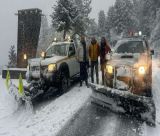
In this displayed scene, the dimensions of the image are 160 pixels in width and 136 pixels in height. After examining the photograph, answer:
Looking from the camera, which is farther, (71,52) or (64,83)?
(71,52)

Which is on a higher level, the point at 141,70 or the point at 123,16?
the point at 123,16

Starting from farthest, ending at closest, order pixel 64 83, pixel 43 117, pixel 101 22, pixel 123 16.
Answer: pixel 101 22
pixel 123 16
pixel 64 83
pixel 43 117

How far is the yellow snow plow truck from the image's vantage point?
343 inches

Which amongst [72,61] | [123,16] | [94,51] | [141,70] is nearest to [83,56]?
[94,51]

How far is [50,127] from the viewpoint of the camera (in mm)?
8688

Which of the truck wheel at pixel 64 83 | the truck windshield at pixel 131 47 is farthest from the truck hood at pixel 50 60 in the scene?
the truck windshield at pixel 131 47

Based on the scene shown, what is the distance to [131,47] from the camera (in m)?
12.0

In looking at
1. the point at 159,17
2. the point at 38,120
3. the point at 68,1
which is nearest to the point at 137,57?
the point at 38,120

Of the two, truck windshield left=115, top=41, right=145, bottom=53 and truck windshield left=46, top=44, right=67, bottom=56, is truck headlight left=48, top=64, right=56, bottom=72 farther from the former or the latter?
truck windshield left=115, top=41, right=145, bottom=53

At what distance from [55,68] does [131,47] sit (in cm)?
301

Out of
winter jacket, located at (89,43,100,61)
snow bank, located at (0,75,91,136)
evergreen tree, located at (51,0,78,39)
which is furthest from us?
evergreen tree, located at (51,0,78,39)

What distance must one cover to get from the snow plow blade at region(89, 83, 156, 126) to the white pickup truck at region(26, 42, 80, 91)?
2.56 metres

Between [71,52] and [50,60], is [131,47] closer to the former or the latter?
[71,52]

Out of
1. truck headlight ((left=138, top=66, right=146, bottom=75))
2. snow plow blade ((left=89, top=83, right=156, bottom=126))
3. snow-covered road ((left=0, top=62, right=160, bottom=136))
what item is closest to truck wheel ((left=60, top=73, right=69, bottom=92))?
snow-covered road ((left=0, top=62, right=160, bottom=136))
